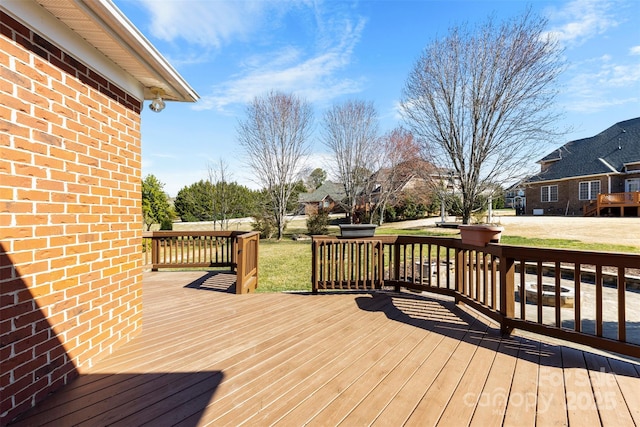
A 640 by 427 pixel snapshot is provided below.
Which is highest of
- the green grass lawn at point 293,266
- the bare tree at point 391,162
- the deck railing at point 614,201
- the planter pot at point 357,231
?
the bare tree at point 391,162

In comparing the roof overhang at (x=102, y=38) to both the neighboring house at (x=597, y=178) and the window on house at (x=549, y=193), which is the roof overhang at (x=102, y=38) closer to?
the neighboring house at (x=597, y=178)

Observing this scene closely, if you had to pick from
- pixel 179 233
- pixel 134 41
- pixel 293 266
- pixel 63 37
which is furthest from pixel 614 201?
pixel 63 37

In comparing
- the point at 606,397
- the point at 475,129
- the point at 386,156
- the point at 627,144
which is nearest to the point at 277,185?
the point at 386,156

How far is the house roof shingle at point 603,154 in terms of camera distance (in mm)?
19984

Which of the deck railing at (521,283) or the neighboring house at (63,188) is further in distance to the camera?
the deck railing at (521,283)

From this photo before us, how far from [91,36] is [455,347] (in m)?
3.87

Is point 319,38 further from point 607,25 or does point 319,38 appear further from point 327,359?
point 327,359

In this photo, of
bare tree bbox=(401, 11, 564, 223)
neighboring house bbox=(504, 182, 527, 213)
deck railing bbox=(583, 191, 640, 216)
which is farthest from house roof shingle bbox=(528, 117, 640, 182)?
bare tree bbox=(401, 11, 564, 223)

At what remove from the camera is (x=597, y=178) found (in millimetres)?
20328

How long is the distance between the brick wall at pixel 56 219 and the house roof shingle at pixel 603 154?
952 inches

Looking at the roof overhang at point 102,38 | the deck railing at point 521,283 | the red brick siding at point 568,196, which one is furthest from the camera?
the red brick siding at point 568,196

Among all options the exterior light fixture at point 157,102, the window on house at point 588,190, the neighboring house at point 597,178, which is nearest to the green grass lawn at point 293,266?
the exterior light fixture at point 157,102

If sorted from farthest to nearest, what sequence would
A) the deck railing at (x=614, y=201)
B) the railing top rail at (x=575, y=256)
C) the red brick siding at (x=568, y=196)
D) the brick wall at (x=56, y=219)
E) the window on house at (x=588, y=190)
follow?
the window on house at (x=588, y=190), the red brick siding at (x=568, y=196), the deck railing at (x=614, y=201), the railing top rail at (x=575, y=256), the brick wall at (x=56, y=219)

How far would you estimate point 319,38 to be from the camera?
818cm
